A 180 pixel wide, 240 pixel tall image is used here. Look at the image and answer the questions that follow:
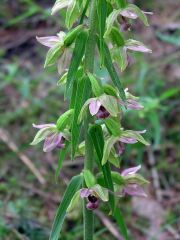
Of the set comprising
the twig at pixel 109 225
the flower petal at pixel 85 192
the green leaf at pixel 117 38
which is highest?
the green leaf at pixel 117 38

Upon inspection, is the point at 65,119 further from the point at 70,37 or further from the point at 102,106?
the point at 70,37

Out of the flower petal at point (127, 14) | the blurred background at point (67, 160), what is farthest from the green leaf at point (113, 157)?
the blurred background at point (67, 160)

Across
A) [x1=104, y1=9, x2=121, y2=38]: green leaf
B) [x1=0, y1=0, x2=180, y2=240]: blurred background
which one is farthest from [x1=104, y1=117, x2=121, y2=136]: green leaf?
[x1=0, y1=0, x2=180, y2=240]: blurred background

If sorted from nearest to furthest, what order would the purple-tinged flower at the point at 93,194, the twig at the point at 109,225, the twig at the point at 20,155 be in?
the purple-tinged flower at the point at 93,194
the twig at the point at 109,225
the twig at the point at 20,155

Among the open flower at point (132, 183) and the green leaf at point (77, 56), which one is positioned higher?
the green leaf at point (77, 56)

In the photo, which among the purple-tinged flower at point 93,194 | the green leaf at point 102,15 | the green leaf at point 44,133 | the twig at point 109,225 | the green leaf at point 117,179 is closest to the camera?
the green leaf at point 102,15

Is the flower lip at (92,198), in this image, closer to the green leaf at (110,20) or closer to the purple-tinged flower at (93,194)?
the purple-tinged flower at (93,194)
